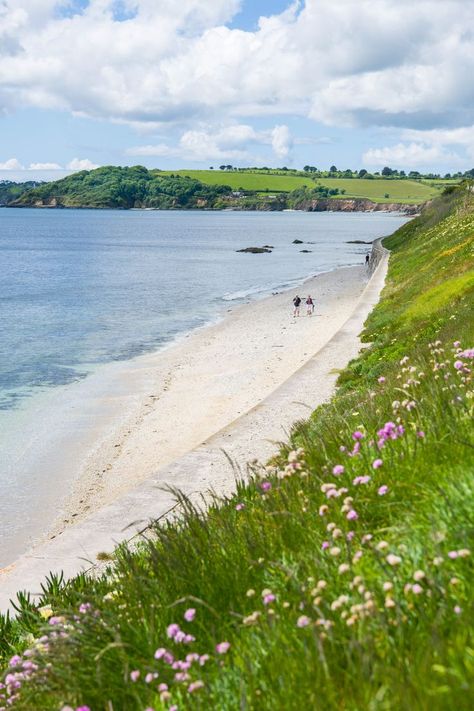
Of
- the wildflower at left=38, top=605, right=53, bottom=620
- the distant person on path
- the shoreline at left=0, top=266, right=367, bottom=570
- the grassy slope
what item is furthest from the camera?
the distant person on path

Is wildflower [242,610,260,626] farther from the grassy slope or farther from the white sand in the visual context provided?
the white sand

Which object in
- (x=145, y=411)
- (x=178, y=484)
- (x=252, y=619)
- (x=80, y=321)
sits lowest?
(x=145, y=411)

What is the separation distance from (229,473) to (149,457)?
7.39 m

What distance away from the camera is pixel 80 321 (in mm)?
46938

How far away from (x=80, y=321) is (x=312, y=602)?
44.4 meters

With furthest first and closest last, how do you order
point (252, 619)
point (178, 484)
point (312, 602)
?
point (178, 484), point (312, 602), point (252, 619)

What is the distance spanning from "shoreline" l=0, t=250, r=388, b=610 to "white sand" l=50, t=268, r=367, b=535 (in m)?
3.06

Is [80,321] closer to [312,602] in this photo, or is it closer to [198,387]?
[198,387]

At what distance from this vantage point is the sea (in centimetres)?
1908

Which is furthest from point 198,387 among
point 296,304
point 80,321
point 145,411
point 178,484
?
point 80,321

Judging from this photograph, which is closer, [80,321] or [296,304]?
[296,304]

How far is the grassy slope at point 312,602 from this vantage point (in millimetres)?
3006

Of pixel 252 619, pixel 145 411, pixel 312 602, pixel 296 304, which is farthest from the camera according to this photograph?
pixel 296 304

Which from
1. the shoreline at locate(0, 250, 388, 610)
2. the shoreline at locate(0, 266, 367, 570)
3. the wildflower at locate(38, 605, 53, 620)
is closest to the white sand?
the shoreline at locate(0, 266, 367, 570)
